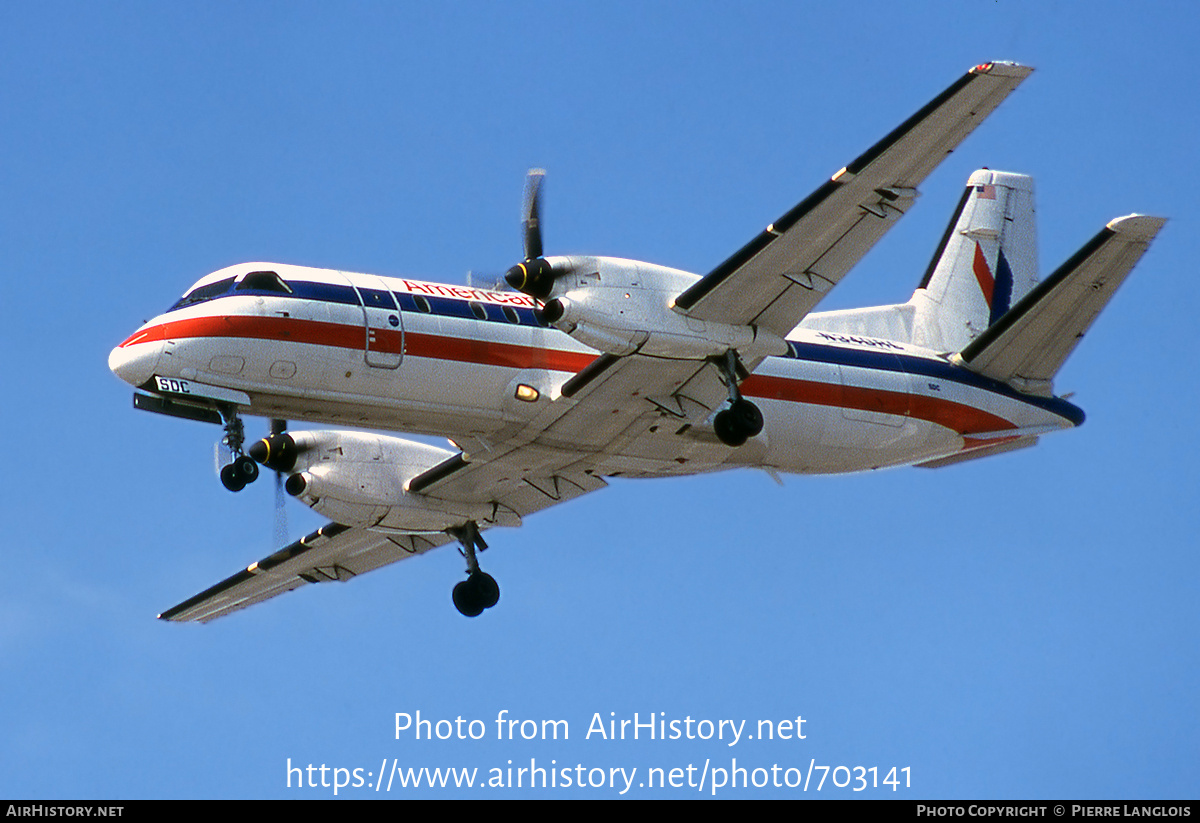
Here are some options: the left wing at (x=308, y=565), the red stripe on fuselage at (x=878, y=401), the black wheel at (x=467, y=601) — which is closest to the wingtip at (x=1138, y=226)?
the red stripe on fuselage at (x=878, y=401)

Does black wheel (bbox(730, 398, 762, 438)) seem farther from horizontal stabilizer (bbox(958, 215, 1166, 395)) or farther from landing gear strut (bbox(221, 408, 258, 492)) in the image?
landing gear strut (bbox(221, 408, 258, 492))

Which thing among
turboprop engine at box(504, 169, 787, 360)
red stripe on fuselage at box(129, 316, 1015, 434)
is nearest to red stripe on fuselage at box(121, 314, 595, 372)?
red stripe on fuselage at box(129, 316, 1015, 434)

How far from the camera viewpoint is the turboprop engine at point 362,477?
2233 cm

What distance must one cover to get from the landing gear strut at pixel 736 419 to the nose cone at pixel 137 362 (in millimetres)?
6913

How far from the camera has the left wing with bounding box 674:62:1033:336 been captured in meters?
17.7

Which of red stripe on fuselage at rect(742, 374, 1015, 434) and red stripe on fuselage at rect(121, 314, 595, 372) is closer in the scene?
red stripe on fuselage at rect(121, 314, 595, 372)

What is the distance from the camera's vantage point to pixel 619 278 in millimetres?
19125

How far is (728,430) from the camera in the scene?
20.2 meters

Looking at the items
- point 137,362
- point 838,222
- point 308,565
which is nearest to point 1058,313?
point 838,222

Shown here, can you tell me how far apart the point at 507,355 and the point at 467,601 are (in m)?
4.88

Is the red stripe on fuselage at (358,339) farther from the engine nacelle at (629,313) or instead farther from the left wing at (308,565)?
the left wing at (308,565)

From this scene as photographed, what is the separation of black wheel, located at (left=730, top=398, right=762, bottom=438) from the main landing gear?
530 cm

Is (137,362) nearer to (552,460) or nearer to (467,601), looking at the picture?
(552,460)
